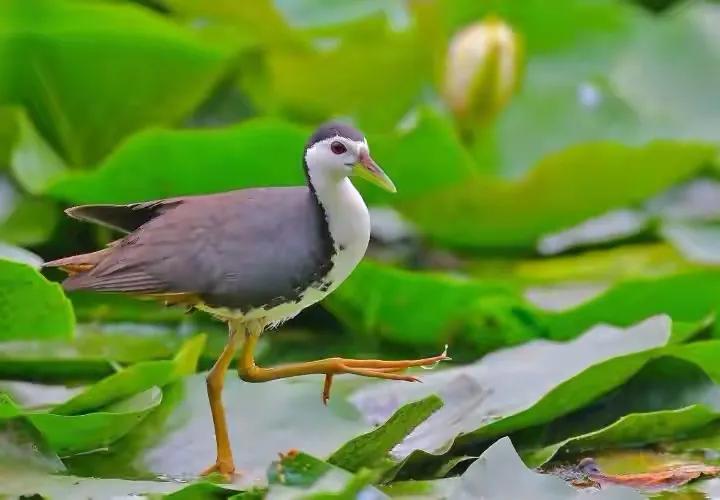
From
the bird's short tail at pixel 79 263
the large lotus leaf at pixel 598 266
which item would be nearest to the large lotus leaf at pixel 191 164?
the large lotus leaf at pixel 598 266

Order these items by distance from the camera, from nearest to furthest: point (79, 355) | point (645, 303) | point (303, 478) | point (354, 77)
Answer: point (303, 478), point (79, 355), point (645, 303), point (354, 77)

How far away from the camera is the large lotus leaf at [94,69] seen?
1813 millimetres

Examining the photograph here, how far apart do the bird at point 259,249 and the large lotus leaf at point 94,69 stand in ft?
2.37

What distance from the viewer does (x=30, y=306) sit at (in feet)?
4.17

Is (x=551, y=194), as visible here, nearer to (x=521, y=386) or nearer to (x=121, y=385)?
(x=521, y=386)

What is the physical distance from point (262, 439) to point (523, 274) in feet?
2.37

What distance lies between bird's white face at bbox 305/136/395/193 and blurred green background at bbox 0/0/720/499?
0.20 m

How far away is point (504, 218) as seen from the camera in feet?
6.45

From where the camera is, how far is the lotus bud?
200cm

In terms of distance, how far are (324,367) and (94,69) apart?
81cm

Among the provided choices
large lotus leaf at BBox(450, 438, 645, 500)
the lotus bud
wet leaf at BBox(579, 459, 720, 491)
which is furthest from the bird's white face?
the lotus bud

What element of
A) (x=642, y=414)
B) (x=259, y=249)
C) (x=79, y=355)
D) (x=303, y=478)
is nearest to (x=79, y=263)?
(x=259, y=249)

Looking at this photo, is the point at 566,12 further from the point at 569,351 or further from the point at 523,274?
the point at 569,351

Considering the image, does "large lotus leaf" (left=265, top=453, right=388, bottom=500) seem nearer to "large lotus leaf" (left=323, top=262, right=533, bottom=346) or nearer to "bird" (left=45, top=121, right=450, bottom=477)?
"bird" (left=45, top=121, right=450, bottom=477)
